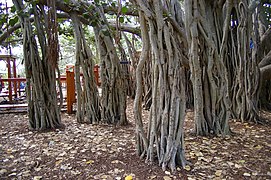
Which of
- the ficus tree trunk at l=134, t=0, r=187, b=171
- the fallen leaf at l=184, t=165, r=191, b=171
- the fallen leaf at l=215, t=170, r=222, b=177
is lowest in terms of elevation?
the fallen leaf at l=215, t=170, r=222, b=177

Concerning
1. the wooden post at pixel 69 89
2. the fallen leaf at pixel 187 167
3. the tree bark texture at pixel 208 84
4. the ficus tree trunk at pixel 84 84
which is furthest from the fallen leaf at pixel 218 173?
the wooden post at pixel 69 89

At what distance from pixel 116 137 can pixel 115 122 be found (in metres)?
0.78

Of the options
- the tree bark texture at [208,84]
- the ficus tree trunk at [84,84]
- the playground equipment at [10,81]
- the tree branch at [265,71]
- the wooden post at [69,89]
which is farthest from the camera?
the playground equipment at [10,81]

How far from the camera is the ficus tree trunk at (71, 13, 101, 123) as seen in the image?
12.2ft

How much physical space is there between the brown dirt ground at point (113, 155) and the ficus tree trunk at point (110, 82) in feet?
1.45

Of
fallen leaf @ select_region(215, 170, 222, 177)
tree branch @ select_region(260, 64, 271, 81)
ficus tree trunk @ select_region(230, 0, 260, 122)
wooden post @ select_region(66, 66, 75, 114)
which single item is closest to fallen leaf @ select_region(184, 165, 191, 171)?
Result: fallen leaf @ select_region(215, 170, 222, 177)

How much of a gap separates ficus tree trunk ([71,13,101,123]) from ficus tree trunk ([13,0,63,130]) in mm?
490

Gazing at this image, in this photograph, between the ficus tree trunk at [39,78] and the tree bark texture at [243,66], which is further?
the tree bark texture at [243,66]

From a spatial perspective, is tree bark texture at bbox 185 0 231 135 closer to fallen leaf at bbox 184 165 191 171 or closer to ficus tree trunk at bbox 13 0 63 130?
fallen leaf at bbox 184 165 191 171

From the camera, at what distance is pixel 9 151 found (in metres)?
2.41

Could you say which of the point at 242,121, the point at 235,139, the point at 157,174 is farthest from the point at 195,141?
the point at 242,121

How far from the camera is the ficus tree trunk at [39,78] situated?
3191 mm

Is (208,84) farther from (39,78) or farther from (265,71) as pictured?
(39,78)

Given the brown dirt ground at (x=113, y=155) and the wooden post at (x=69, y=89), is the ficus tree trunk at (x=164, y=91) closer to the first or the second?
the brown dirt ground at (x=113, y=155)
